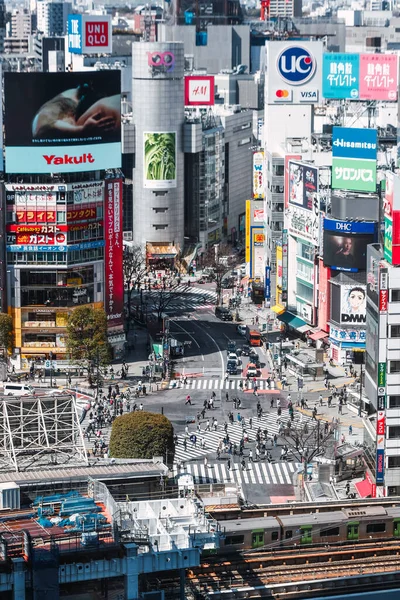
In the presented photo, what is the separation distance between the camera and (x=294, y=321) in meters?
124

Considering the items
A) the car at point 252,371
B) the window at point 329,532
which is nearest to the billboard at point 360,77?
the car at point 252,371

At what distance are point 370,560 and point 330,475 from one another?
1930 cm

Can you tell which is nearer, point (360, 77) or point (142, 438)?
point (142, 438)

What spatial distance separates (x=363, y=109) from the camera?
160625mm

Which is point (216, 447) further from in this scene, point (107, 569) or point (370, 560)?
point (107, 569)

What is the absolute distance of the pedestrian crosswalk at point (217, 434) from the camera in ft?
315

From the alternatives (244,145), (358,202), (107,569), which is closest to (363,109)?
(244,145)

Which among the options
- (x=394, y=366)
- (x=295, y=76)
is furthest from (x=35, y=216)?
(x=394, y=366)

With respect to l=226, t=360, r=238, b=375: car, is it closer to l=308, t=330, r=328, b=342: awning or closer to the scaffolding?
l=308, t=330, r=328, b=342: awning

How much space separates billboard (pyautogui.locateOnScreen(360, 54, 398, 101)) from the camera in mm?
155750

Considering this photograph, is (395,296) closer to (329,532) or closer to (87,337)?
(329,532)

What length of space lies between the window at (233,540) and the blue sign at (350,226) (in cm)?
4981

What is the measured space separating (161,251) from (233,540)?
3694 inches

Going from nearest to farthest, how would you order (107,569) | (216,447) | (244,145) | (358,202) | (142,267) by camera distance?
(107,569) → (216,447) → (358,202) → (142,267) → (244,145)
